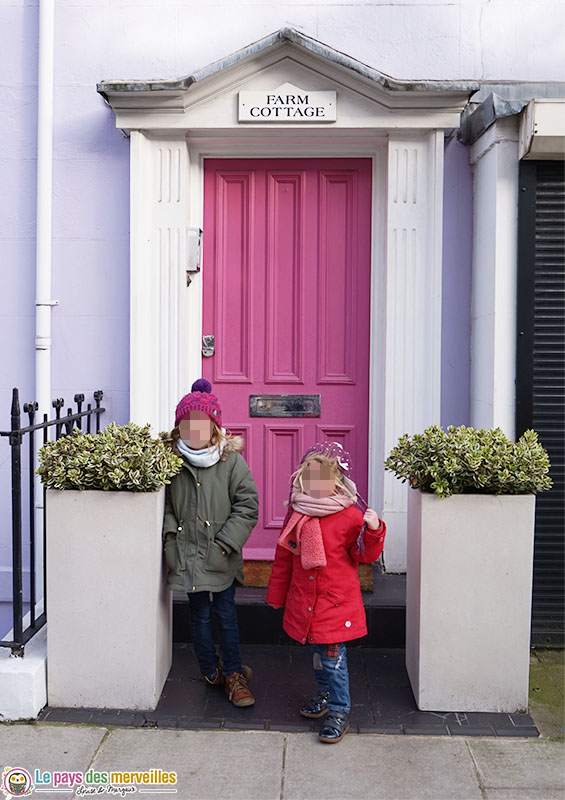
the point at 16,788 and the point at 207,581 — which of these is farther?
the point at 207,581

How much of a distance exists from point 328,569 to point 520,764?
113cm

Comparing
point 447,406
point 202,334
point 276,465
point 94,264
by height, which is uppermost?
point 94,264

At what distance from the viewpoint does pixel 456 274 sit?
16.6ft

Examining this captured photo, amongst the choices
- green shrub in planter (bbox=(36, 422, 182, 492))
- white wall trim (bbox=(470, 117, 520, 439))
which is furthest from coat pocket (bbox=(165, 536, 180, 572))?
white wall trim (bbox=(470, 117, 520, 439))

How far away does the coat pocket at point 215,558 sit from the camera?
385 cm

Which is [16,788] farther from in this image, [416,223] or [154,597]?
[416,223]

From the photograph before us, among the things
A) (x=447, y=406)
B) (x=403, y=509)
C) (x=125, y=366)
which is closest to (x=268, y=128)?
(x=125, y=366)

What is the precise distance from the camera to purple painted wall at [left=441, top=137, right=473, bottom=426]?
16.5 ft

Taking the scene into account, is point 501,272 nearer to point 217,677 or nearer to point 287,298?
point 287,298

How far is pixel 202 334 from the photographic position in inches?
208

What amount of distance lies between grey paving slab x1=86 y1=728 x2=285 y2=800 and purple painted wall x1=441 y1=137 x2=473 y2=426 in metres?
2.44

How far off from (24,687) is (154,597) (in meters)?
0.71

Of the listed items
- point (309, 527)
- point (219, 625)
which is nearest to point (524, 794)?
point (309, 527)

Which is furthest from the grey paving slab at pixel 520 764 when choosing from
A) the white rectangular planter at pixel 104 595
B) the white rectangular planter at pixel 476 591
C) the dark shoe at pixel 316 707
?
the white rectangular planter at pixel 104 595
